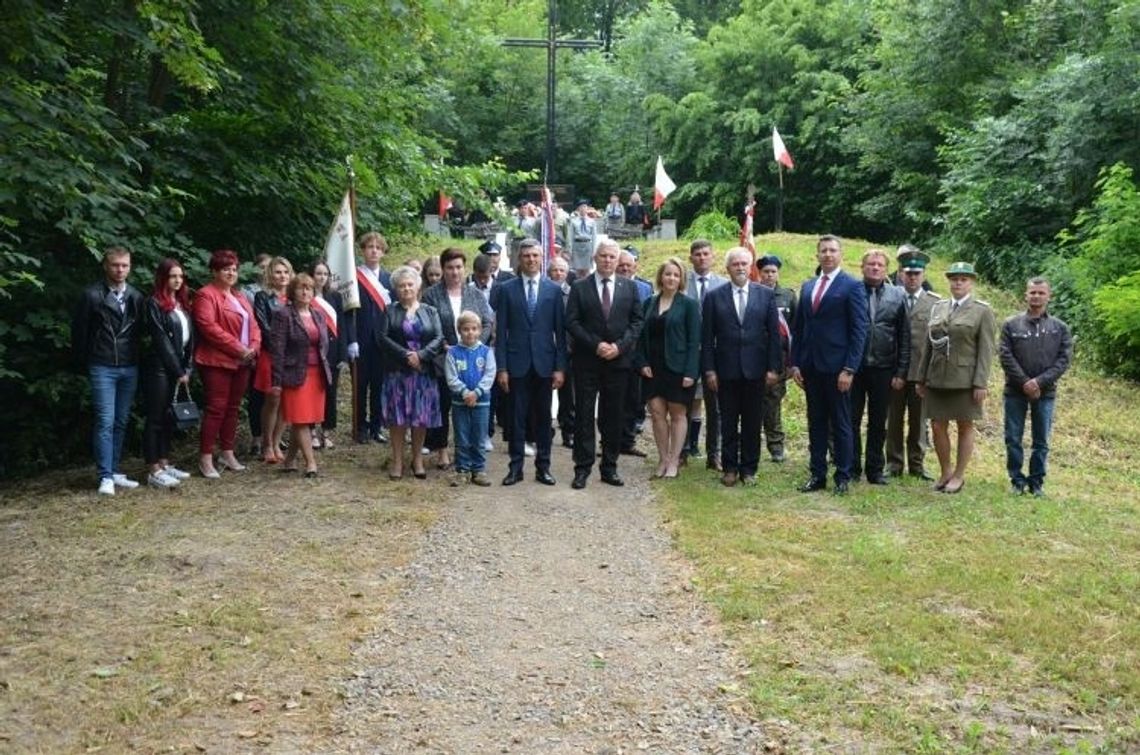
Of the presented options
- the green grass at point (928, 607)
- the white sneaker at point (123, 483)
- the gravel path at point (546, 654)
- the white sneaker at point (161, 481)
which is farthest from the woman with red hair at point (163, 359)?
the green grass at point (928, 607)

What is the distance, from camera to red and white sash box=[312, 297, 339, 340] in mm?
9336

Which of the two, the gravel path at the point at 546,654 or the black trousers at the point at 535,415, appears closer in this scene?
the gravel path at the point at 546,654

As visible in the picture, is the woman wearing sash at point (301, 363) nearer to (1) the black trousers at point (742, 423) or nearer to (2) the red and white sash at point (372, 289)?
(2) the red and white sash at point (372, 289)

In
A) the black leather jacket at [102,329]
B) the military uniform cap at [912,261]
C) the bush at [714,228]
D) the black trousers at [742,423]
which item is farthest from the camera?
the bush at [714,228]

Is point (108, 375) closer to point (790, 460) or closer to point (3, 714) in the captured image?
point (3, 714)

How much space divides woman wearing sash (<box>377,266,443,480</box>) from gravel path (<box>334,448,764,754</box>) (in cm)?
136

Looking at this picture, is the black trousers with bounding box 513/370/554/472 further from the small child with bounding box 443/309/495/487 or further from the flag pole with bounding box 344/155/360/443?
the flag pole with bounding box 344/155/360/443

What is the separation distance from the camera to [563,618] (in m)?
5.66

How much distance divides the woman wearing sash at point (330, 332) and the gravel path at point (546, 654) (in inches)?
111

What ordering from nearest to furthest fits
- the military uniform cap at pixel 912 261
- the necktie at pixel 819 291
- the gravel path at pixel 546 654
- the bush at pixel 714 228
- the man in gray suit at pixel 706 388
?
the gravel path at pixel 546 654
the necktie at pixel 819 291
the military uniform cap at pixel 912 261
the man in gray suit at pixel 706 388
the bush at pixel 714 228

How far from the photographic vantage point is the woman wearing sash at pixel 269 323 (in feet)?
29.2

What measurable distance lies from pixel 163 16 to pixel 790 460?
256 inches

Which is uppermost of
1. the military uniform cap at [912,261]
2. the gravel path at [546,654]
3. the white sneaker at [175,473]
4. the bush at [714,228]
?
the bush at [714,228]

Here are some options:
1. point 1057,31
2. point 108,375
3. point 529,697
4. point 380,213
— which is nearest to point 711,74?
point 1057,31
